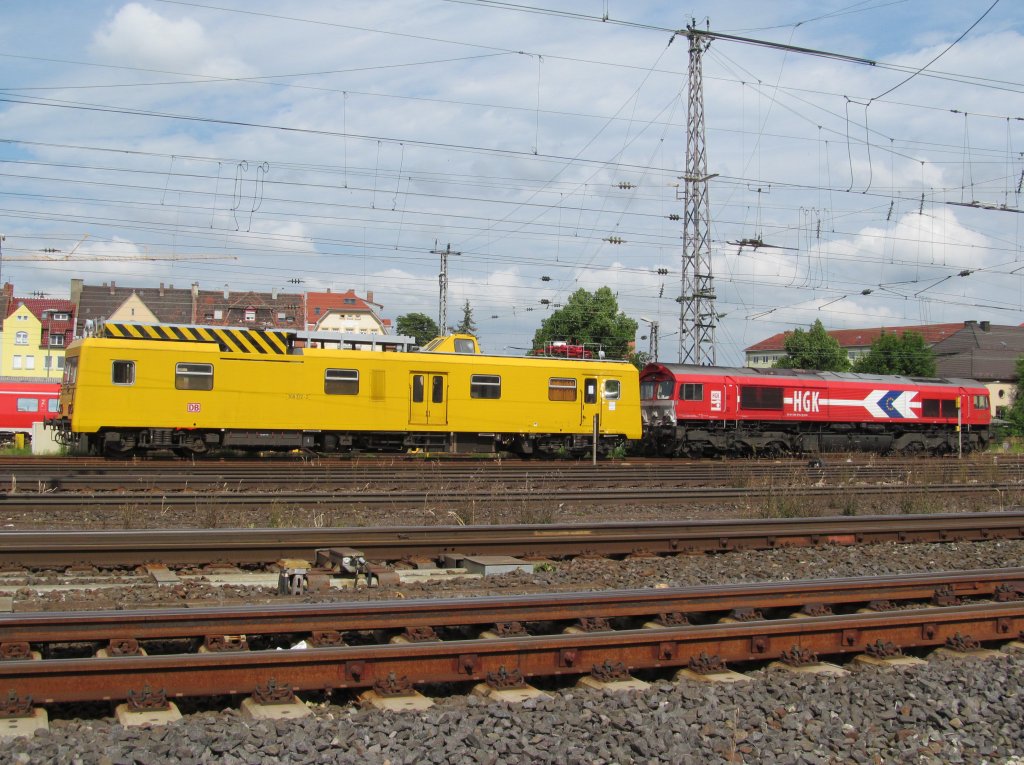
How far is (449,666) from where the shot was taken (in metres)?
5.77

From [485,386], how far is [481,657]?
60.6 feet

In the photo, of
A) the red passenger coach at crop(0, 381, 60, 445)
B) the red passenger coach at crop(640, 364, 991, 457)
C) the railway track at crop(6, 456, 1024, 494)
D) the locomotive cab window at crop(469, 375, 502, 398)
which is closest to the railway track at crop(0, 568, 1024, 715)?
the railway track at crop(6, 456, 1024, 494)

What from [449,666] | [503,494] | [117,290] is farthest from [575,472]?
[117,290]

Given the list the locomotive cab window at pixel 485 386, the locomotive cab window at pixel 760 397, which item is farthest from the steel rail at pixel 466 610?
the locomotive cab window at pixel 760 397

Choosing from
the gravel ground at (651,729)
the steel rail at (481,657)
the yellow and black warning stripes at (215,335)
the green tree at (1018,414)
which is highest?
the yellow and black warning stripes at (215,335)

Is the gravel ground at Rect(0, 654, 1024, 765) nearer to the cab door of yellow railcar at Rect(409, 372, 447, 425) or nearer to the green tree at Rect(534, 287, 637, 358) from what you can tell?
the cab door of yellow railcar at Rect(409, 372, 447, 425)

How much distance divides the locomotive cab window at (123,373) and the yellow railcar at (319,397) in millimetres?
23

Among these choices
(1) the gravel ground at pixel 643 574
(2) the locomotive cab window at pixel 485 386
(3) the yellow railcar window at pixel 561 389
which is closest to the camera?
(1) the gravel ground at pixel 643 574

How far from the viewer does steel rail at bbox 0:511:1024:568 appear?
9625 mm

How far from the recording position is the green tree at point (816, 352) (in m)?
87.8

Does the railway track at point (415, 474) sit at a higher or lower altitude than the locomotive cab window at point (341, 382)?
lower

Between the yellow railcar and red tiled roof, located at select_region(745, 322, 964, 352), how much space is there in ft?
274

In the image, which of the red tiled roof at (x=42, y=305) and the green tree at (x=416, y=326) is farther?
the green tree at (x=416, y=326)

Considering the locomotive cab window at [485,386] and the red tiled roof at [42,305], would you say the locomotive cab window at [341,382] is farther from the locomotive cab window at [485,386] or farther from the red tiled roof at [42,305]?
the red tiled roof at [42,305]
